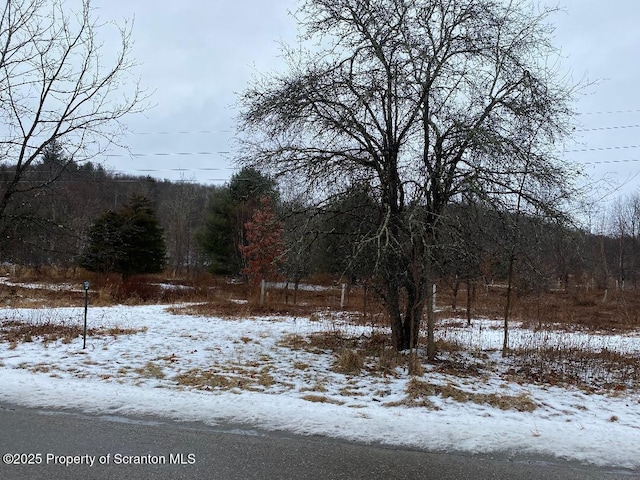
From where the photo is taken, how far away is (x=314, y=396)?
6.30 m

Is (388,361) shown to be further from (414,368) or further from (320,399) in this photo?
(320,399)

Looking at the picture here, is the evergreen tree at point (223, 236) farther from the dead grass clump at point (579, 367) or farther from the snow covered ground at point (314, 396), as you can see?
the dead grass clump at point (579, 367)

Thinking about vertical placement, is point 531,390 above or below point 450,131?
below

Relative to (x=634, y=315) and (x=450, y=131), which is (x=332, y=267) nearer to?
(x=450, y=131)

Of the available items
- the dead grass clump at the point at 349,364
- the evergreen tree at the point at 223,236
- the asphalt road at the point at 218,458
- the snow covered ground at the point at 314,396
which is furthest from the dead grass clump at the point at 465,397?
the evergreen tree at the point at 223,236

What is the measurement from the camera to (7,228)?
10359mm

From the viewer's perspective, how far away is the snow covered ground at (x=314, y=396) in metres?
4.93

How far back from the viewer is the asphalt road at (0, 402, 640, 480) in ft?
12.8

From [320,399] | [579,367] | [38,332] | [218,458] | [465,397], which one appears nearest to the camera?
[218,458]

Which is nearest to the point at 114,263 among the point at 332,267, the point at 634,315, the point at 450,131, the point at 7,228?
the point at 7,228

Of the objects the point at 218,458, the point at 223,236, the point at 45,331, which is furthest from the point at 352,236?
the point at 223,236

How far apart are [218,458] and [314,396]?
7.50 ft

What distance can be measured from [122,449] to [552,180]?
764cm

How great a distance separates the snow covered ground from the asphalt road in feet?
1.03
